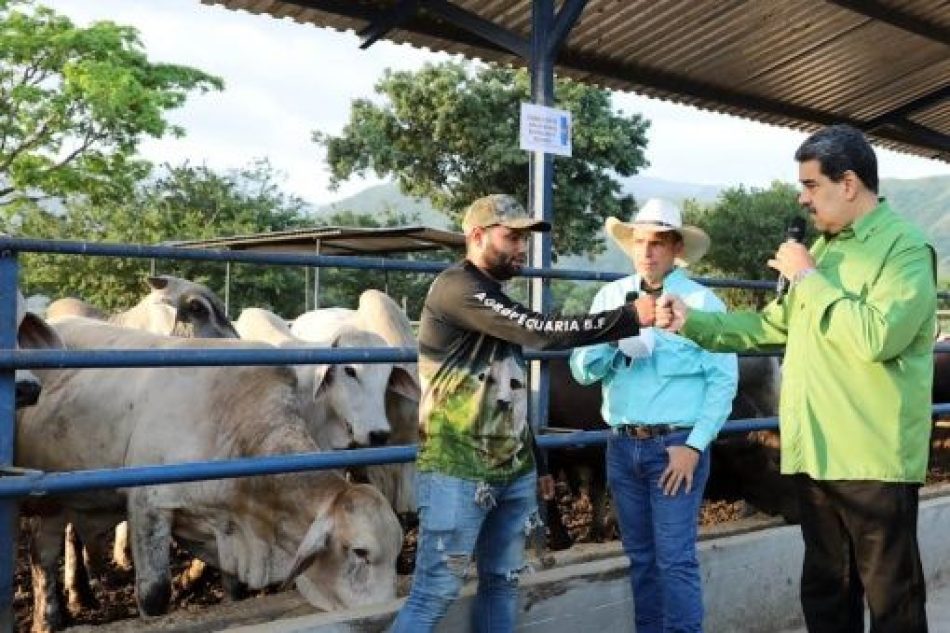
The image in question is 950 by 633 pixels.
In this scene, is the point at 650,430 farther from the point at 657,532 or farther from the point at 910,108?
the point at 910,108

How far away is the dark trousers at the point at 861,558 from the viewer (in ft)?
10.3

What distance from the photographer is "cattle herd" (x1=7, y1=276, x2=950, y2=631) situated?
15.3 ft

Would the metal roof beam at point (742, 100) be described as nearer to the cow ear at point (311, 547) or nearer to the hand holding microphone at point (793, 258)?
the cow ear at point (311, 547)

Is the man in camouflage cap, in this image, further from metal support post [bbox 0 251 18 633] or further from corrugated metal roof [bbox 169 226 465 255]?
corrugated metal roof [bbox 169 226 465 255]

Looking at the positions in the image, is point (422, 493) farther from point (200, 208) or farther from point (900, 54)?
point (200, 208)

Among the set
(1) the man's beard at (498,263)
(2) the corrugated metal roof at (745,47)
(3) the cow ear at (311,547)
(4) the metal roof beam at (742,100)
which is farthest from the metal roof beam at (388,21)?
(1) the man's beard at (498,263)

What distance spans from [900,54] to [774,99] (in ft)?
3.95

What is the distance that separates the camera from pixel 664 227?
380cm

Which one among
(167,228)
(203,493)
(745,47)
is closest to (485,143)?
(167,228)

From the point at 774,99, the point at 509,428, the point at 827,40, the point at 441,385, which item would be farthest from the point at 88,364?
the point at 774,99

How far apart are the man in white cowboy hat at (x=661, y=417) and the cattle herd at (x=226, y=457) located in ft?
2.11

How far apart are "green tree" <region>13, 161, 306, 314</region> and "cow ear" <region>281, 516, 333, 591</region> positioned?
19.5m

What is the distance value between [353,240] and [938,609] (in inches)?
340

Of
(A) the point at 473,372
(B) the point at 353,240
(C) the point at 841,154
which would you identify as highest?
(B) the point at 353,240
